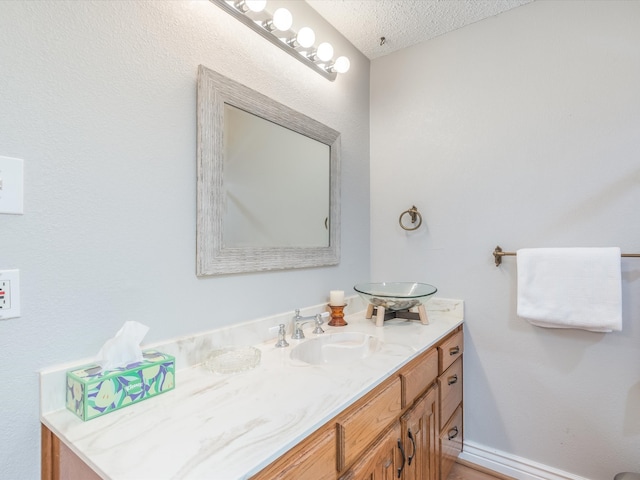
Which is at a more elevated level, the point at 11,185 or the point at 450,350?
the point at 11,185

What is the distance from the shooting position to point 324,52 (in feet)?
4.84

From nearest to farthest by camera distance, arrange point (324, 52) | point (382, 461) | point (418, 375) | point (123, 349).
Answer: point (123, 349) → point (382, 461) → point (418, 375) → point (324, 52)

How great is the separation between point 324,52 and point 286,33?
8.2 inches

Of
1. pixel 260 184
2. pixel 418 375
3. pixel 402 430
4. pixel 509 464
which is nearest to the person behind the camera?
pixel 402 430

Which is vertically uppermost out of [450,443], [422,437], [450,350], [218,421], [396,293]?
[396,293]

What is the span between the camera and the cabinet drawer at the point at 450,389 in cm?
141

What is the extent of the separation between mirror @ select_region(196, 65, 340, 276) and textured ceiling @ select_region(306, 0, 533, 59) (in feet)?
1.81

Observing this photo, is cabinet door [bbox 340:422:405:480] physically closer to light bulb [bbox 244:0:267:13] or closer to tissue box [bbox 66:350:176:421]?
tissue box [bbox 66:350:176:421]

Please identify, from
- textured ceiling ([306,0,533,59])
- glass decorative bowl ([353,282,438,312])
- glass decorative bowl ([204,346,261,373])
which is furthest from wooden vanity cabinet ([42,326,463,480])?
textured ceiling ([306,0,533,59])

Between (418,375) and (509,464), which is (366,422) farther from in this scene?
(509,464)

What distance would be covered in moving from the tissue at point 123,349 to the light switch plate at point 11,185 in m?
0.35

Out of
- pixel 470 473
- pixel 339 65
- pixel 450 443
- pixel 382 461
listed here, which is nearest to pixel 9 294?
pixel 382 461

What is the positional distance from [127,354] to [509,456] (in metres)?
1.75

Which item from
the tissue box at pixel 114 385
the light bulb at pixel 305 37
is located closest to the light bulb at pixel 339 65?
the light bulb at pixel 305 37
